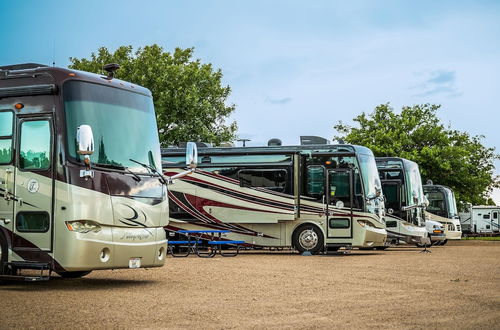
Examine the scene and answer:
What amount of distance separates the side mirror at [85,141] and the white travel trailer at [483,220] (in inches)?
1984

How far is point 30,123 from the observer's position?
13.4 metres

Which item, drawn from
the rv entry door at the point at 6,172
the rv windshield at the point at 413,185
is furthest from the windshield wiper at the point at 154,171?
the rv windshield at the point at 413,185

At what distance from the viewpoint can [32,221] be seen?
43.2 ft

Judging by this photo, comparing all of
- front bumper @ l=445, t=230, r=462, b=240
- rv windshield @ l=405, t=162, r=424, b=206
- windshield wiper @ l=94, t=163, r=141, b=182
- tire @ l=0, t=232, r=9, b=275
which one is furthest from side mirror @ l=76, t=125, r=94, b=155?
front bumper @ l=445, t=230, r=462, b=240

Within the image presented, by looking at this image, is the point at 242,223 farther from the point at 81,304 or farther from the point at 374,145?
the point at 374,145

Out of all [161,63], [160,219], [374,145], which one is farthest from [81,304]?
[374,145]

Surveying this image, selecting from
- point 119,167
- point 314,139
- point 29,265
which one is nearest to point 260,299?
point 119,167

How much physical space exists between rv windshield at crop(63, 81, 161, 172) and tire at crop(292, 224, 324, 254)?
1172cm

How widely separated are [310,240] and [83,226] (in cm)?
1337

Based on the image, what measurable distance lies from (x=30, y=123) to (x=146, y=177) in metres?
2.02

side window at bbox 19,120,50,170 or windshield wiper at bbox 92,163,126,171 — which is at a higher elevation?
side window at bbox 19,120,50,170

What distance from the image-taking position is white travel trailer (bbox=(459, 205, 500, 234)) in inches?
2345

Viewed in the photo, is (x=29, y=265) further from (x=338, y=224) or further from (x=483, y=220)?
(x=483, y=220)

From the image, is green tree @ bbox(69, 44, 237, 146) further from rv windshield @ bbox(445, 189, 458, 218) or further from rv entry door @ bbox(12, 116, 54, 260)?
rv entry door @ bbox(12, 116, 54, 260)
